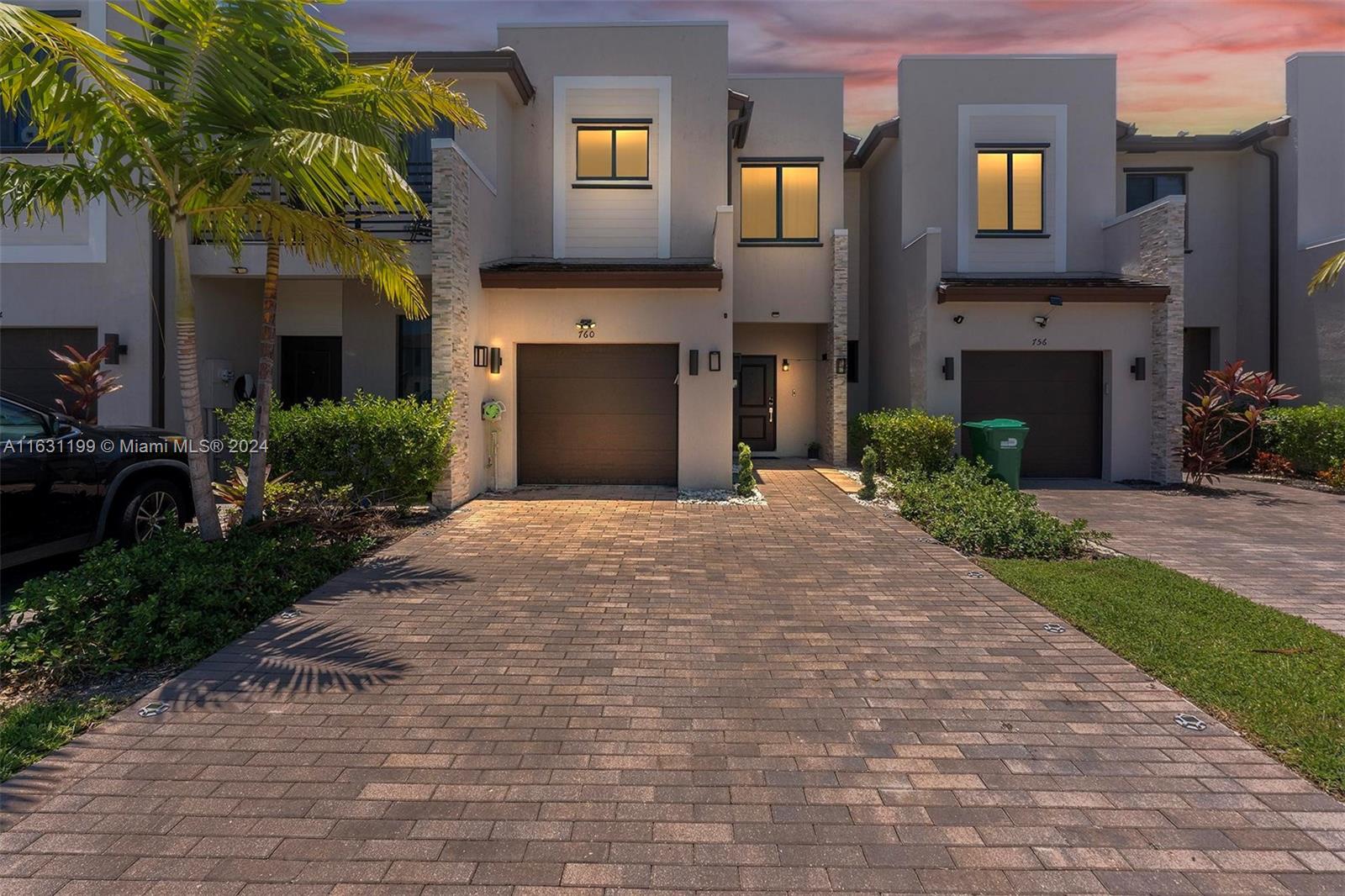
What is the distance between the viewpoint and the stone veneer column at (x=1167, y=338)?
12938mm

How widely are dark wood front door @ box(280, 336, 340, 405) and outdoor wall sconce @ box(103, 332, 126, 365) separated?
2560 mm

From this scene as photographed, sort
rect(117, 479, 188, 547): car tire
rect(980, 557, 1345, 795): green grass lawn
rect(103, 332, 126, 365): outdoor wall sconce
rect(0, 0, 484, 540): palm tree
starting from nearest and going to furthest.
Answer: rect(980, 557, 1345, 795): green grass lawn < rect(0, 0, 484, 540): palm tree < rect(117, 479, 188, 547): car tire < rect(103, 332, 126, 365): outdoor wall sconce

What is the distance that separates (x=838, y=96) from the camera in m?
15.5

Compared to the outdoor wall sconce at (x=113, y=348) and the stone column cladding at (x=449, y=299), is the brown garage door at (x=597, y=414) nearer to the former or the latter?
the stone column cladding at (x=449, y=299)

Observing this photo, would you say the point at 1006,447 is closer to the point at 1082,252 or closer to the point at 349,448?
the point at 1082,252

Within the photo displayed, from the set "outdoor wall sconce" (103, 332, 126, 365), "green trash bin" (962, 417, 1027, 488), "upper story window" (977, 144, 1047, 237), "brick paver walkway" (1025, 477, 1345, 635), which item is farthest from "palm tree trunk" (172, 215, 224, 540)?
A: "upper story window" (977, 144, 1047, 237)

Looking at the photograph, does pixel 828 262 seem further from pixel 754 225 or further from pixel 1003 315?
pixel 1003 315

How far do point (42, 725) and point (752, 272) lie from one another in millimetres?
13897

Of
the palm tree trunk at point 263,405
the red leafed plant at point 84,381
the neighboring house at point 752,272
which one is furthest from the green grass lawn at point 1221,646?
the red leafed plant at point 84,381

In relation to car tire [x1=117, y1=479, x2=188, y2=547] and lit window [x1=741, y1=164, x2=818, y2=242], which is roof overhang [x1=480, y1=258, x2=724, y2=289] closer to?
lit window [x1=741, y1=164, x2=818, y2=242]

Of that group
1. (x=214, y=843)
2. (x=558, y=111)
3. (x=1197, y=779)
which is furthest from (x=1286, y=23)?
(x=214, y=843)

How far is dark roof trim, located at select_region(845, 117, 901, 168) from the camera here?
49.3 ft

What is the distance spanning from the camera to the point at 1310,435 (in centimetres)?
1334

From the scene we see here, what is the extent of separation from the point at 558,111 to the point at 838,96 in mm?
6136
